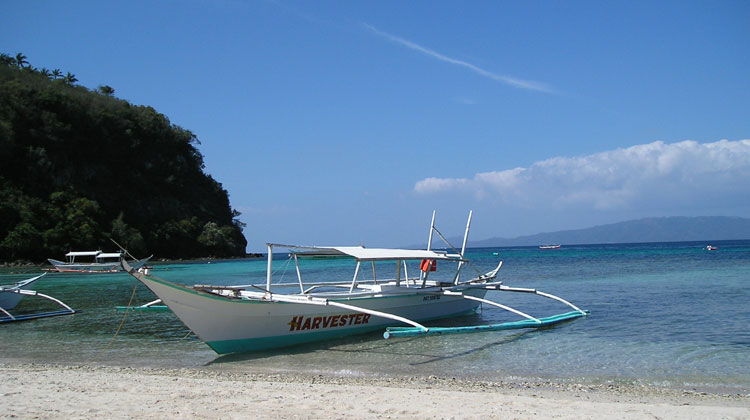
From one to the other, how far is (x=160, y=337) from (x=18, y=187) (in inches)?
2029

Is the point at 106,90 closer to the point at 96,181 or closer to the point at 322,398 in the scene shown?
the point at 96,181

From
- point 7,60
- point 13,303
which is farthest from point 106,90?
point 13,303

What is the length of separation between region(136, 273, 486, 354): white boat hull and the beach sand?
1.30 metres

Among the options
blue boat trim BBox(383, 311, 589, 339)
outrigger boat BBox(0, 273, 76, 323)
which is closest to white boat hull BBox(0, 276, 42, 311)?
outrigger boat BBox(0, 273, 76, 323)

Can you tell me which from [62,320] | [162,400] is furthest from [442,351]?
[62,320]

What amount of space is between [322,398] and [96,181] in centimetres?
6365

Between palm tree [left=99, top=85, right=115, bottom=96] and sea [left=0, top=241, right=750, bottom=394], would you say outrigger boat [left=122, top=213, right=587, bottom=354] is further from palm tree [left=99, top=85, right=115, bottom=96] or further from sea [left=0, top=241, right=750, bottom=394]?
palm tree [left=99, top=85, right=115, bottom=96]

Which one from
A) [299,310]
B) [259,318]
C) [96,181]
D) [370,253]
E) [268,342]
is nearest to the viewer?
[259,318]

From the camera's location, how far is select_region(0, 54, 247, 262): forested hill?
52.9m

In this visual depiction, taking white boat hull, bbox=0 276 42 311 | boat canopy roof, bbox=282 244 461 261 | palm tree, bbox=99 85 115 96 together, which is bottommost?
white boat hull, bbox=0 276 42 311

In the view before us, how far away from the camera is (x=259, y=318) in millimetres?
10664

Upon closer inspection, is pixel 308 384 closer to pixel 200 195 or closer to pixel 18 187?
pixel 18 187

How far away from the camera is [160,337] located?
12797mm

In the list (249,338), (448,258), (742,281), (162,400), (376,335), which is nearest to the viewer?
(162,400)
